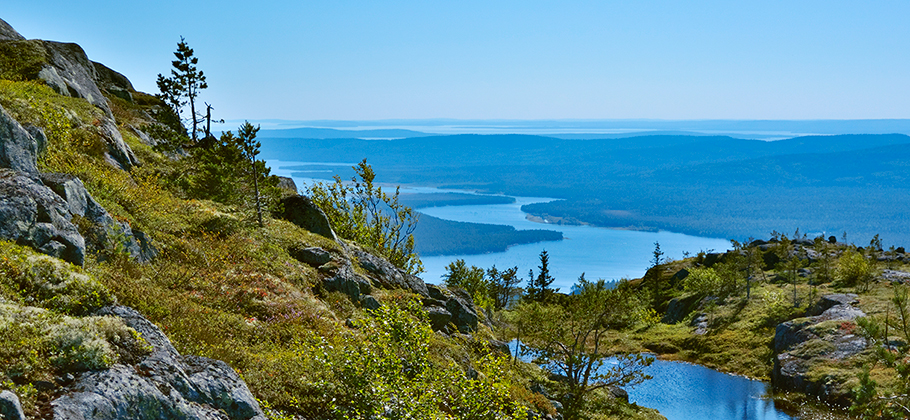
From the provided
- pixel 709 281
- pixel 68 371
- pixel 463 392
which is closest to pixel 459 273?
pixel 709 281

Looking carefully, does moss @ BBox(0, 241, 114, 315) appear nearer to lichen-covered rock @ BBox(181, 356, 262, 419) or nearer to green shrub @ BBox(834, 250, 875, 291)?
lichen-covered rock @ BBox(181, 356, 262, 419)

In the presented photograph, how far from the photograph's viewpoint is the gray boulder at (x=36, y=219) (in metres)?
11.5

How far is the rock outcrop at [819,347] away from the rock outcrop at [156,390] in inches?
2384

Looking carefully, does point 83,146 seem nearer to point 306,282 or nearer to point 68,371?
point 306,282

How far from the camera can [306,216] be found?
30.8 m

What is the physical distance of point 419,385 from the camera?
12.6 metres

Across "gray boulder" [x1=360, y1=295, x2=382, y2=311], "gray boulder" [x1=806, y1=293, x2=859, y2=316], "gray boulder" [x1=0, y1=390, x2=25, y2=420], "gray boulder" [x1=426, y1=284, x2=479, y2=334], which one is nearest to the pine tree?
"gray boulder" [x1=806, y1=293, x2=859, y2=316]

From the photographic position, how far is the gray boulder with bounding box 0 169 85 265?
11.5 m

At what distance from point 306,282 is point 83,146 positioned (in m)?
11.6

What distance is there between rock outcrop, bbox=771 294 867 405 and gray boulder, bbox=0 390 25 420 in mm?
63812

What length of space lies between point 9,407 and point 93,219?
33.0 feet

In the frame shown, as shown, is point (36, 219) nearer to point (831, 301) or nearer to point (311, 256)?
point (311, 256)

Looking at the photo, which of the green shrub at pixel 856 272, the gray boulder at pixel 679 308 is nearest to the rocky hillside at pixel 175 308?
the green shrub at pixel 856 272

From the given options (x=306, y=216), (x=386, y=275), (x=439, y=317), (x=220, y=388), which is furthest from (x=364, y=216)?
(x=220, y=388)
